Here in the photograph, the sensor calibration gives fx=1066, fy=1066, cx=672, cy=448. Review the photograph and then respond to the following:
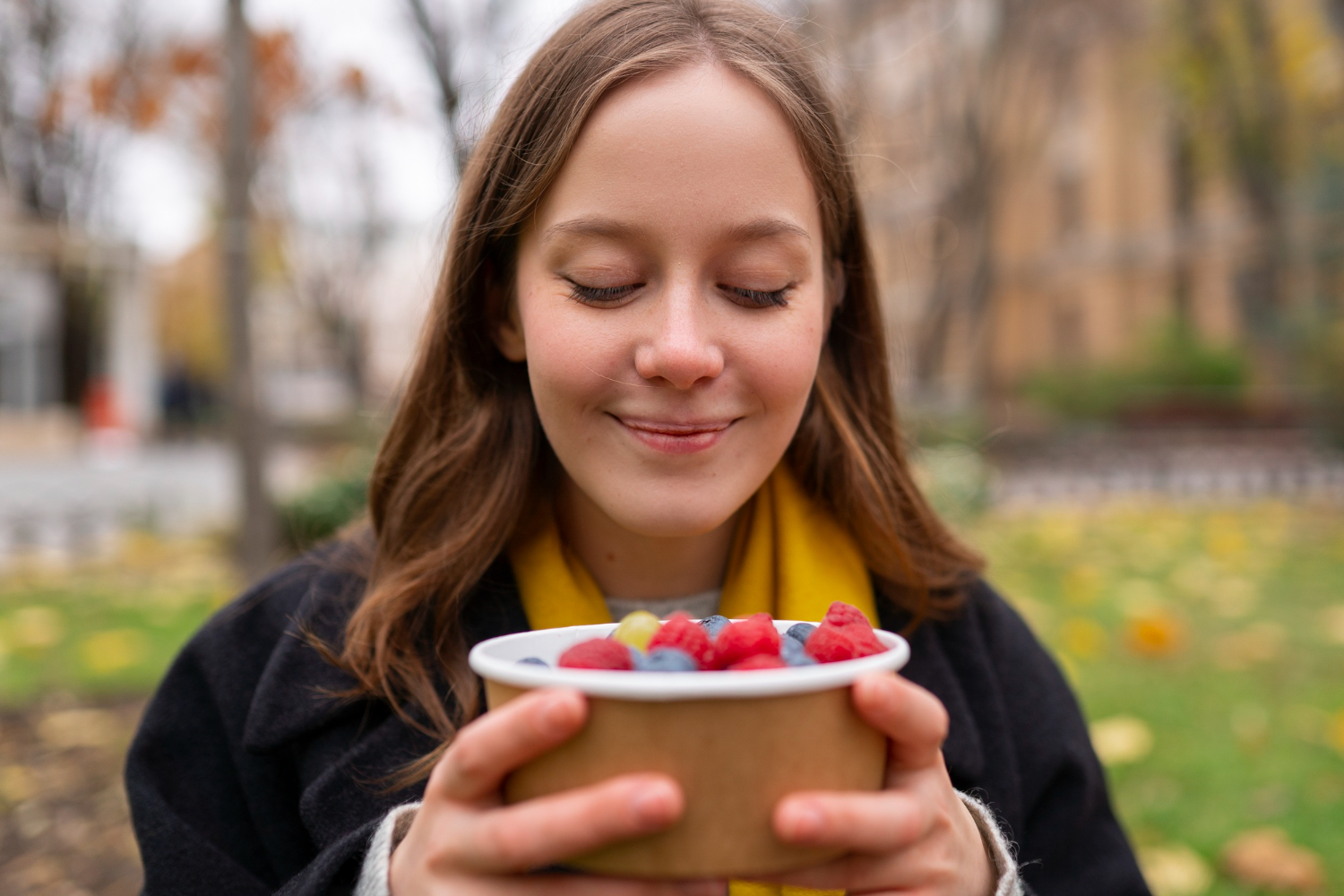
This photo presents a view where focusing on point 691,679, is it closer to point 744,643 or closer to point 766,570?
point 744,643

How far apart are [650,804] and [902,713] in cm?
25

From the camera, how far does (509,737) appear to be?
938 mm

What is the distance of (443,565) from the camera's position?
1727mm

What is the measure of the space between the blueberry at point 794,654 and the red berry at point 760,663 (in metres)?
0.01

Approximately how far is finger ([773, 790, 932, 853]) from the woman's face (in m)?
0.60

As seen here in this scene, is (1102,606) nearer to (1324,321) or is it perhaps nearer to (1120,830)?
(1120,830)

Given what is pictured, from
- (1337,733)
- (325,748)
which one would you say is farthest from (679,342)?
(1337,733)

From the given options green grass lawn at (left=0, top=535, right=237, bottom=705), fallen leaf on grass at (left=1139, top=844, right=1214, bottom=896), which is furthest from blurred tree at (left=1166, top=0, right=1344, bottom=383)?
green grass lawn at (left=0, top=535, right=237, bottom=705)

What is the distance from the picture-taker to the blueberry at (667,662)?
38.6 inches

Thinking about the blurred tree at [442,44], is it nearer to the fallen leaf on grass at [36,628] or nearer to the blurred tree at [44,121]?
the fallen leaf on grass at [36,628]

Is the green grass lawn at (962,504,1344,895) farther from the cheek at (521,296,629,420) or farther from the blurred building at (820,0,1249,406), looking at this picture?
the blurred building at (820,0,1249,406)

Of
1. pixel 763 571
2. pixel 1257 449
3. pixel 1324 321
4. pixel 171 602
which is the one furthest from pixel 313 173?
pixel 763 571

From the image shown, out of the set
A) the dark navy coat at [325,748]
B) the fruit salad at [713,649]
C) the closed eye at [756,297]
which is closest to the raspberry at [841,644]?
the fruit salad at [713,649]

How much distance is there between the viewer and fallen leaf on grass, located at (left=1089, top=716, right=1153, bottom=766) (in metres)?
3.71
